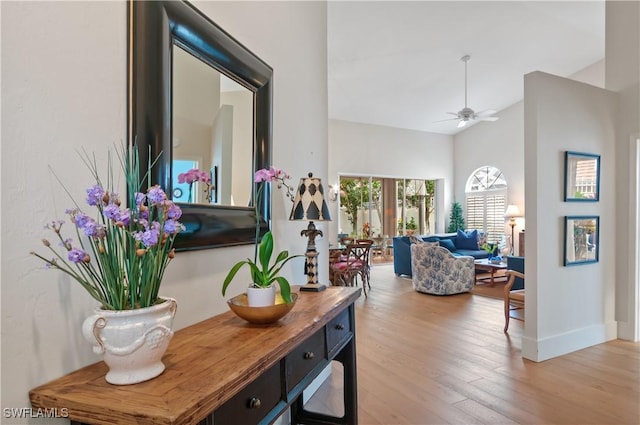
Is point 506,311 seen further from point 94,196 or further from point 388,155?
point 388,155

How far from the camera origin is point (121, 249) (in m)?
0.95

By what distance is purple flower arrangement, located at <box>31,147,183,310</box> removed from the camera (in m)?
0.88

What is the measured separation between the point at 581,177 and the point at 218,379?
13.0 feet

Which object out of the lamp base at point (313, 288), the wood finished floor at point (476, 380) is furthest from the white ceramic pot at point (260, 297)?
the wood finished floor at point (476, 380)

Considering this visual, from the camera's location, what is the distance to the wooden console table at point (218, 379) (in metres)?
0.80

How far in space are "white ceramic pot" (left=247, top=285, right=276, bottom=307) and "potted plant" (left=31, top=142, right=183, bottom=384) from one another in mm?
408

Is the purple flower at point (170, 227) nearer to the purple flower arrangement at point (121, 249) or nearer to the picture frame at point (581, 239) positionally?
the purple flower arrangement at point (121, 249)

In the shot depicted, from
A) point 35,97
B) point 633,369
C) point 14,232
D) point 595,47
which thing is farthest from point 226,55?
point 595,47

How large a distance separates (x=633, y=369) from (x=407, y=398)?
209 cm

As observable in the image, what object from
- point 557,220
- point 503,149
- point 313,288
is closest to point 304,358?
point 313,288

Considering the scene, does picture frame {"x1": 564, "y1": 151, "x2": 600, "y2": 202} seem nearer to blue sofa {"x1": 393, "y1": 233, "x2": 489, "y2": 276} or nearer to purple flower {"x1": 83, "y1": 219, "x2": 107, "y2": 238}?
purple flower {"x1": 83, "y1": 219, "x2": 107, "y2": 238}

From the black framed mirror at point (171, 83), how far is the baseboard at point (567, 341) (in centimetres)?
287

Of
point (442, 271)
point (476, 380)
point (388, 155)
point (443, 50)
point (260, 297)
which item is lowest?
point (476, 380)

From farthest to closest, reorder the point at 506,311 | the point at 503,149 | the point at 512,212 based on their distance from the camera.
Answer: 1. the point at 503,149
2. the point at 512,212
3. the point at 506,311
